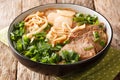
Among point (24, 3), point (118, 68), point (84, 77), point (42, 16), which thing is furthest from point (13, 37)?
point (24, 3)

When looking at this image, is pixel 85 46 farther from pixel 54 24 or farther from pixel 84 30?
pixel 54 24

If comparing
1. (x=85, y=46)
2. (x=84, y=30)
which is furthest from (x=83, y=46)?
(x=84, y=30)

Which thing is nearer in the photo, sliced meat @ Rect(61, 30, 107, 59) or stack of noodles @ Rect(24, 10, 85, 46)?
sliced meat @ Rect(61, 30, 107, 59)

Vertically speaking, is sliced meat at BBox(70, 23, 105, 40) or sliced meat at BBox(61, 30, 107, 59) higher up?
sliced meat at BBox(70, 23, 105, 40)

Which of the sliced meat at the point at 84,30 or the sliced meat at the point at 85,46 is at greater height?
the sliced meat at the point at 84,30

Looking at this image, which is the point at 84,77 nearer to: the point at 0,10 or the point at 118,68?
the point at 118,68

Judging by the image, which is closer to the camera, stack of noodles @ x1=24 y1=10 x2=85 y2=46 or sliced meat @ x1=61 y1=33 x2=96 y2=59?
sliced meat @ x1=61 y1=33 x2=96 y2=59

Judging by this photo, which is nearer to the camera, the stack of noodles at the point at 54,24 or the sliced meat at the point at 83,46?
the sliced meat at the point at 83,46

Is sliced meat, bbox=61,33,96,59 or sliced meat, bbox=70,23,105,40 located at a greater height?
sliced meat, bbox=70,23,105,40
